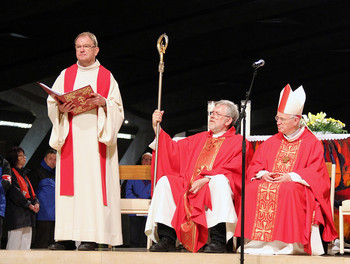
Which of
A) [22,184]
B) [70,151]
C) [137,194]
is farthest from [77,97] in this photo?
[137,194]

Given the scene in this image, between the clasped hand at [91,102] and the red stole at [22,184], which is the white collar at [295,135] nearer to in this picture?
the clasped hand at [91,102]

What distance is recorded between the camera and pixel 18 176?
773cm

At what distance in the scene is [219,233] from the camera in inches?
228

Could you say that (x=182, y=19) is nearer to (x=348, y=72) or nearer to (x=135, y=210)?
(x=348, y=72)

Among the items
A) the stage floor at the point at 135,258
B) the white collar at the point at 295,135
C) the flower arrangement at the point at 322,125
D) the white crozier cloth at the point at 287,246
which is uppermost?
the flower arrangement at the point at 322,125

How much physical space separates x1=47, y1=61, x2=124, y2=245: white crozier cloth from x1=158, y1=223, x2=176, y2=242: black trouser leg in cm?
35

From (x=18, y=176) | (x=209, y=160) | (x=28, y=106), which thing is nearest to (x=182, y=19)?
(x=28, y=106)

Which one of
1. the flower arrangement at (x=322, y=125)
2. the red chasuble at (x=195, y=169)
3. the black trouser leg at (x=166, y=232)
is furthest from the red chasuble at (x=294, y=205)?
the flower arrangement at (x=322, y=125)

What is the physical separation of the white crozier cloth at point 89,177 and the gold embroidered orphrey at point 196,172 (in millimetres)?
576

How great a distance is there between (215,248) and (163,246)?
17.5 inches

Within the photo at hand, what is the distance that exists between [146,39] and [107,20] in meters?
0.88

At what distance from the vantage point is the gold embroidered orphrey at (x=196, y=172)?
5.82m

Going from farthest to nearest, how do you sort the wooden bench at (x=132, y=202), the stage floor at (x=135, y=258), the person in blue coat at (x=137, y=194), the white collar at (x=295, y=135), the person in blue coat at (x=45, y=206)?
the person in blue coat at (x=137, y=194), the person in blue coat at (x=45, y=206), the wooden bench at (x=132, y=202), the white collar at (x=295, y=135), the stage floor at (x=135, y=258)

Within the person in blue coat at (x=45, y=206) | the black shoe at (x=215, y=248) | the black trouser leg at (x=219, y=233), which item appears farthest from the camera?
the person in blue coat at (x=45, y=206)
